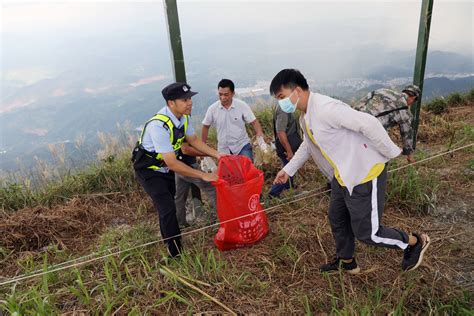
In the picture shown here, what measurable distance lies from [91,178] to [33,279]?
72.6 inches

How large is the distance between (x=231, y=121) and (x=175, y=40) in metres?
0.98

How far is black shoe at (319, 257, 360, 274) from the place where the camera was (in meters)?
2.22

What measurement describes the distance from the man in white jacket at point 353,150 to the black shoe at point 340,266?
0.33 metres

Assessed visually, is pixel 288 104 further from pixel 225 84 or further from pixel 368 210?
pixel 225 84

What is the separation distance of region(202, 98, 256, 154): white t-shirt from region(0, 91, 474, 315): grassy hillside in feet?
2.40

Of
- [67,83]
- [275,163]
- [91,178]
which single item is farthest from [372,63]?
[67,83]

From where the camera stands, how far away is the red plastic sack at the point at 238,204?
95.9 inches

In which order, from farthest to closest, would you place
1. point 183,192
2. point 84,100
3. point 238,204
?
point 84,100, point 183,192, point 238,204

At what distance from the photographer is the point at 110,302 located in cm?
187

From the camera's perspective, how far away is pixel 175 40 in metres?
2.88

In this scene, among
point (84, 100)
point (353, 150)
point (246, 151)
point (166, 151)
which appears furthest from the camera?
point (84, 100)

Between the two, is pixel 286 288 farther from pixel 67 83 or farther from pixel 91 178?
pixel 67 83

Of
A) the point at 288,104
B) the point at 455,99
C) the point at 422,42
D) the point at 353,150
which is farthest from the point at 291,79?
the point at 455,99

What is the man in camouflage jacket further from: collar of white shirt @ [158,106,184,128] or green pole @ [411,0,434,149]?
green pole @ [411,0,434,149]
